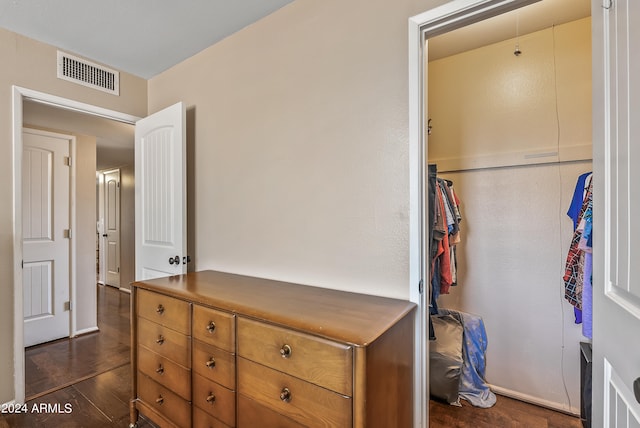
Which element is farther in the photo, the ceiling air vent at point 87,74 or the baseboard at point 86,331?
the baseboard at point 86,331

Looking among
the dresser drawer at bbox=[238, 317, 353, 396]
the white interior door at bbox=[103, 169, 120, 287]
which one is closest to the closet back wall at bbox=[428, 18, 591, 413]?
the dresser drawer at bbox=[238, 317, 353, 396]

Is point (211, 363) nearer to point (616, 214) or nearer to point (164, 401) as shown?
point (164, 401)

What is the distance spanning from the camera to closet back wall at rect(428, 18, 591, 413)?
6.18ft

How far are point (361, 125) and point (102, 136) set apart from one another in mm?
3338

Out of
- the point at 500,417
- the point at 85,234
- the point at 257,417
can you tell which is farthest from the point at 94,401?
the point at 500,417

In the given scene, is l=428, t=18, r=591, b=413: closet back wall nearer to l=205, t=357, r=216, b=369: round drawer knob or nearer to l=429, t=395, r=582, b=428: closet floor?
l=429, t=395, r=582, b=428: closet floor

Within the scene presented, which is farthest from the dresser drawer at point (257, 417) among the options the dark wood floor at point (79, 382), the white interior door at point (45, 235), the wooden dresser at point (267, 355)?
the white interior door at point (45, 235)

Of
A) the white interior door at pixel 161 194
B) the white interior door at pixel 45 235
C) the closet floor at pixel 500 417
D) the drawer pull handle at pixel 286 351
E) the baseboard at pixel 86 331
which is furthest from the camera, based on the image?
the baseboard at pixel 86 331

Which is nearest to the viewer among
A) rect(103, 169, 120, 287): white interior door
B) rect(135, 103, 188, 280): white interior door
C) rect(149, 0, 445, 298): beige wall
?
rect(149, 0, 445, 298): beige wall

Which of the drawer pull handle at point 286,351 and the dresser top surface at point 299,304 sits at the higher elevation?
the dresser top surface at point 299,304

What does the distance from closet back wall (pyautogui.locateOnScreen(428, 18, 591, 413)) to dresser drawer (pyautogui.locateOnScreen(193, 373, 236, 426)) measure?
1.73 m

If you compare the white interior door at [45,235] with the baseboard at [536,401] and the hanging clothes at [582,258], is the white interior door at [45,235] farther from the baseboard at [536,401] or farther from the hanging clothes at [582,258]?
the hanging clothes at [582,258]

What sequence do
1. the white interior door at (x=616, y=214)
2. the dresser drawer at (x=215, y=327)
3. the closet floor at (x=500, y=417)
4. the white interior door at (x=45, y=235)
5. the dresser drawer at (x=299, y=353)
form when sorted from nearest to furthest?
the white interior door at (x=616, y=214) < the dresser drawer at (x=299, y=353) < the dresser drawer at (x=215, y=327) < the closet floor at (x=500, y=417) < the white interior door at (x=45, y=235)

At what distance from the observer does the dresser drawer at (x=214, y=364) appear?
1265 mm
